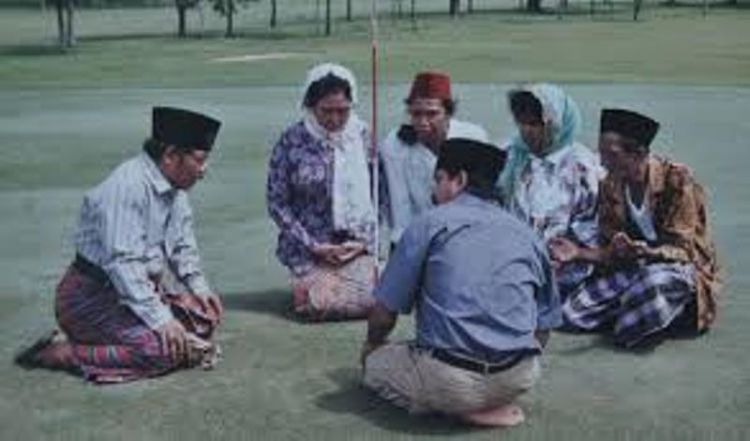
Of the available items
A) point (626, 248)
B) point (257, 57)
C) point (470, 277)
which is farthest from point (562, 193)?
point (257, 57)

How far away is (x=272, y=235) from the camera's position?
1130 centimetres

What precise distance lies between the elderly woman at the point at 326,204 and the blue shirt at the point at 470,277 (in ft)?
7.17

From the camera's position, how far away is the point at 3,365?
24.6 ft

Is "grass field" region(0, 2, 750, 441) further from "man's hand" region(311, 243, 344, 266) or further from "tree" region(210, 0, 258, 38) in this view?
"tree" region(210, 0, 258, 38)

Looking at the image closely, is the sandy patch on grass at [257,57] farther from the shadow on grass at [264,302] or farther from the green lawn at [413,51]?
the shadow on grass at [264,302]

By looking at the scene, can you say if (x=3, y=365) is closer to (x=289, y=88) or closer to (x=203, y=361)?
(x=203, y=361)

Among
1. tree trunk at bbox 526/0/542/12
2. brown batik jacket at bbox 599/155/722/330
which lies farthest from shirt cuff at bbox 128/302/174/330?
tree trunk at bbox 526/0/542/12

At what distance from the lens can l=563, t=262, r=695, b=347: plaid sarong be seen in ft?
25.2

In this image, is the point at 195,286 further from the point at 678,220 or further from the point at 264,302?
the point at 678,220

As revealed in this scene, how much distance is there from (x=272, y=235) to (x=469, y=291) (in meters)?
5.28

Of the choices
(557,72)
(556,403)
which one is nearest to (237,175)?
(556,403)

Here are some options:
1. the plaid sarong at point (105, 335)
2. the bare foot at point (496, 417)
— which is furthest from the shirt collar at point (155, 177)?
the bare foot at point (496, 417)

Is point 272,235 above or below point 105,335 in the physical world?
below

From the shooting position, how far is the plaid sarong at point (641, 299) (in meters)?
7.69
